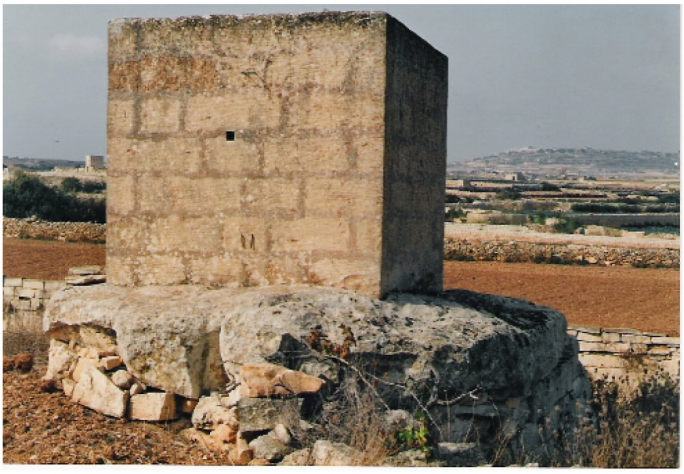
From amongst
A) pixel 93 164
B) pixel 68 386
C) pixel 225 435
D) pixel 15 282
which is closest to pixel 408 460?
pixel 225 435

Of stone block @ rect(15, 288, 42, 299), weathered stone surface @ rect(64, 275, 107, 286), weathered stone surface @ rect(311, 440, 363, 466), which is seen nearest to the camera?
weathered stone surface @ rect(311, 440, 363, 466)

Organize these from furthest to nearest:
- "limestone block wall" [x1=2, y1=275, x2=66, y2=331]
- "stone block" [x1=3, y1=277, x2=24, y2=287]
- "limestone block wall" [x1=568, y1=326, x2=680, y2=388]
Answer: "stone block" [x1=3, y1=277, x2=24, y2=287], "limestone block wall" [x1=2, y1=275, x2=66, y2=331], "limestone block wall" [x1=568, y1=326, x2=680, y2=388]

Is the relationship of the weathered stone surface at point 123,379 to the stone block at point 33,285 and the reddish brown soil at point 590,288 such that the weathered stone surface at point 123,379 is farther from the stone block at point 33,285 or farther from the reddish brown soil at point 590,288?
the reddish brown soil at point 590,288

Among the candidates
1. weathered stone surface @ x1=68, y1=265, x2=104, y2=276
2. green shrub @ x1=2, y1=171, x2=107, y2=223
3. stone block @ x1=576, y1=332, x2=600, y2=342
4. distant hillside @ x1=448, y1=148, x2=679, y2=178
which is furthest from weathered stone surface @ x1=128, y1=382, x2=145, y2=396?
distant hillside @ x1=448, y1=148, x2=679, y2=178

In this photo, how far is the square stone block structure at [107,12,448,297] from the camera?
4.93 metres

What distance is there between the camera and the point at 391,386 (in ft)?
14.3

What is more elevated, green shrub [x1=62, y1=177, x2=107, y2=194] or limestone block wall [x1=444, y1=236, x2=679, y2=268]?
green shrub [x1=62, y1=177, x2=107, y2=194]

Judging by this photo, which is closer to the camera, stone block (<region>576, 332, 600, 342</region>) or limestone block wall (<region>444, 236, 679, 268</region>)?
stone block (<region>576, 332, 600, 342</region>)

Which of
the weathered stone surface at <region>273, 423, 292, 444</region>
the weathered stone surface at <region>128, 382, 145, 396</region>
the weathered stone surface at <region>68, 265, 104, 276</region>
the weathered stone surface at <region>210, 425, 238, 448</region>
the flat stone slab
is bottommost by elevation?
the weathered stone surface at <region>210, 425, 238, 448</region>

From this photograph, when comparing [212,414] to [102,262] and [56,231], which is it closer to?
[102,262]

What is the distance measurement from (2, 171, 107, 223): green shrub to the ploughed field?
5.07 m

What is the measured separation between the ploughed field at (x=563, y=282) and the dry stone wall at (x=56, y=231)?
0.88m

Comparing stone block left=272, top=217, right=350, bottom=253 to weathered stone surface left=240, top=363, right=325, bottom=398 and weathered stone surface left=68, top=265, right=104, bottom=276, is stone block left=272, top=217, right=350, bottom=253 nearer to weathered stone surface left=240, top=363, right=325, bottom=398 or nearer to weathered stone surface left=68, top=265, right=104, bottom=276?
weathered stone surface left=240, top=363, right=325, bottom=398

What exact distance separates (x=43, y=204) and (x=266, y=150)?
2565cm
